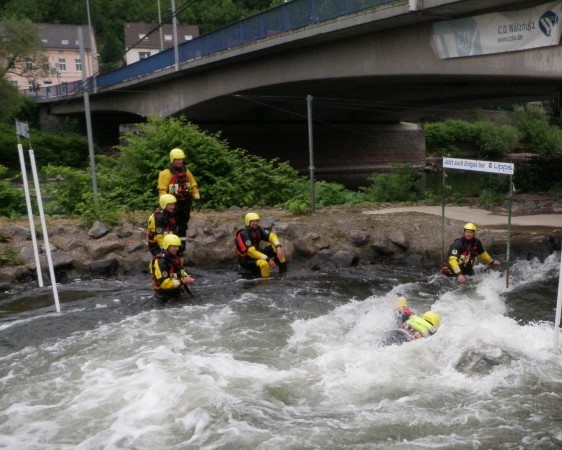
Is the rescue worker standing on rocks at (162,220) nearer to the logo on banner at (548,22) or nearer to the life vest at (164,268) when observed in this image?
the life vest at (164,268)

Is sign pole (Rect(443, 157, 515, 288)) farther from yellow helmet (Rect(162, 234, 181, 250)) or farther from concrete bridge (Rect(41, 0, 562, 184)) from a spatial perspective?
yellow helmet (Rect(162, 234, 181, 250))

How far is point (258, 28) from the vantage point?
1938 cm

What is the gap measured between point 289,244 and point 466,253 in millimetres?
3480

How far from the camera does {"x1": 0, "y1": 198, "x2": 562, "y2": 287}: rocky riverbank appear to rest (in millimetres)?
12148

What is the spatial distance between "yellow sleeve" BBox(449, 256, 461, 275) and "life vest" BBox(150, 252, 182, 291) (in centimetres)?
447

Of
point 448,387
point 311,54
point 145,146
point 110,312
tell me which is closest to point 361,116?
point 311,54

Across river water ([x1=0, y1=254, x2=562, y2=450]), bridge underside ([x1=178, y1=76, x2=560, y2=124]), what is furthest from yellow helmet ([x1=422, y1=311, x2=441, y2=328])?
bridge underside ([x1=178, y1=76, x2=560, y2=124])

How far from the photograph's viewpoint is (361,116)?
33.5 meters

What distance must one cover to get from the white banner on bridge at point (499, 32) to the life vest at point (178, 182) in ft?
20.3

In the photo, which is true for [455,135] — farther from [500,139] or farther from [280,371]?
[280,371]

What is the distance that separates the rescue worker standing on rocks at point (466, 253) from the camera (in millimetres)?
10700

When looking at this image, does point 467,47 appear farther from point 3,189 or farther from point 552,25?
point 3,189

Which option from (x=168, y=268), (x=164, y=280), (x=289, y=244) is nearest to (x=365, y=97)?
(x=289, y=244)

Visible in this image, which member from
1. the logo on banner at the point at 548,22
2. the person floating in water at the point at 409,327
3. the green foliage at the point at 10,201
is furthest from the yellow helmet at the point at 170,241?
the green foliage at the point at 10,201
